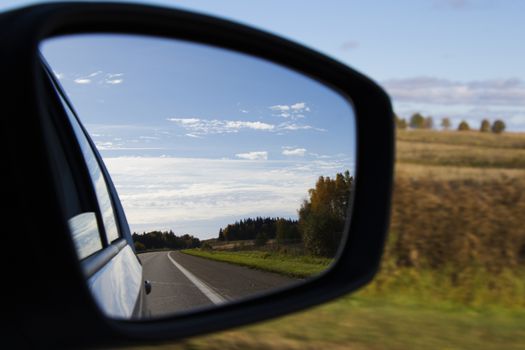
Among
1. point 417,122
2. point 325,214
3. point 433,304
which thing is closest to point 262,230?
point 325,214

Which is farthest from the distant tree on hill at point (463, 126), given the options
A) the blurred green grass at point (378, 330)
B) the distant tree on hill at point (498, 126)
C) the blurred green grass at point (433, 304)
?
the blurred green grass at point (378, 330)

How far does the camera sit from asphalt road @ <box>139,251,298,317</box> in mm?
2281

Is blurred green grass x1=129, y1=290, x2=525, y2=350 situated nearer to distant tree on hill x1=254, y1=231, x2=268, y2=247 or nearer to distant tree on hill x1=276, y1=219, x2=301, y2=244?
distant tree on hill x1=276, y1=219, x2=301, y2=244

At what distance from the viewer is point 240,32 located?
1.92 metres

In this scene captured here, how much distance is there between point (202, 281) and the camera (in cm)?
247

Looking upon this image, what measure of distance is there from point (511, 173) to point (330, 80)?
982 inches

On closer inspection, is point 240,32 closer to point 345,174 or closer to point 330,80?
point 330,80

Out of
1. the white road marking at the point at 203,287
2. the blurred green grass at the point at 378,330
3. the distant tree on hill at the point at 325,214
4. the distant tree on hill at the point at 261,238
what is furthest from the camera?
the blurred green grass at the point at 378,330

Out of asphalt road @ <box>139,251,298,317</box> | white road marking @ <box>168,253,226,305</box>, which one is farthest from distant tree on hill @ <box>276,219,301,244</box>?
white road marking @ <box>168,253,226,305</box>

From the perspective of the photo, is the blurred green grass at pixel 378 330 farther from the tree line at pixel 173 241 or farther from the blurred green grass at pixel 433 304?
the tree line at pixel 173 241

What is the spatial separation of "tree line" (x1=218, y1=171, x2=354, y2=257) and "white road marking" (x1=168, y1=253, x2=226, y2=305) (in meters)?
0.19

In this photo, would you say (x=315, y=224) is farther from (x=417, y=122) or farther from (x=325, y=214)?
(x=417, y=122)

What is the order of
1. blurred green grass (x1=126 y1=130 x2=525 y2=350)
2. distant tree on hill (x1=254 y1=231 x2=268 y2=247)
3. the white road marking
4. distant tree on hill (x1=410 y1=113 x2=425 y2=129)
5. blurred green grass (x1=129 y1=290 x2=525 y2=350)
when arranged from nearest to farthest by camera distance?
the white road marking
distant tree on hill (x1=254 y1=231 x2=268 y2=247)
blurred green grass (x1=129 y1=290 x2=525 y2=350)
blurred green grass (x1=126 y1=130 x2=525 y2=350)
distant tree on hill (x1=410 y1=113 x2=425 y2=129)

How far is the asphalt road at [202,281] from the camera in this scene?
2.28 meters
